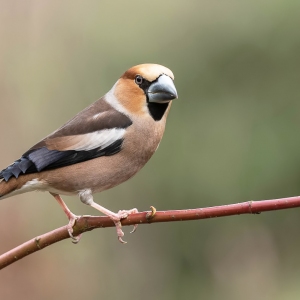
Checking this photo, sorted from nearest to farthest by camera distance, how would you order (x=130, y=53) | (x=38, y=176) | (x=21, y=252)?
(x=21, y=252)
(x=38, y=176)
(x=130, y=53)

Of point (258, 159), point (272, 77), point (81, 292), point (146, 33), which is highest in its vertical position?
point (146, 33)

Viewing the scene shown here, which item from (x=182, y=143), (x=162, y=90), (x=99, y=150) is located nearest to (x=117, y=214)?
(x=99, y=150)

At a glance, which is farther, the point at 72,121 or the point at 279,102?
the point at 279,102

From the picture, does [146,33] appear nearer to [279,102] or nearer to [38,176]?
[279,102]

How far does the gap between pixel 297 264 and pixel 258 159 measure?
1.69 m

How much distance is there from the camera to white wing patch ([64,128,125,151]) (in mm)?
3605

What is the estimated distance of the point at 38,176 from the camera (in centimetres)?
359

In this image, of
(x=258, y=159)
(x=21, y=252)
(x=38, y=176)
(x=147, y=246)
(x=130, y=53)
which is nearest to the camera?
(x=21, y=252)

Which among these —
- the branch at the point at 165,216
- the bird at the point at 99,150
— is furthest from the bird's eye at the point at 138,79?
the branch at the point at 165,216

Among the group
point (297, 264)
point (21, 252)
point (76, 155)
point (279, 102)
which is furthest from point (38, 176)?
point (297, 264)

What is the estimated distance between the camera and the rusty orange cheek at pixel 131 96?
3.66 metres

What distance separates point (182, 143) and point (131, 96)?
3303mm

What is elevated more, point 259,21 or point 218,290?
point 259,21

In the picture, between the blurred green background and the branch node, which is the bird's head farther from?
the blurred green background
